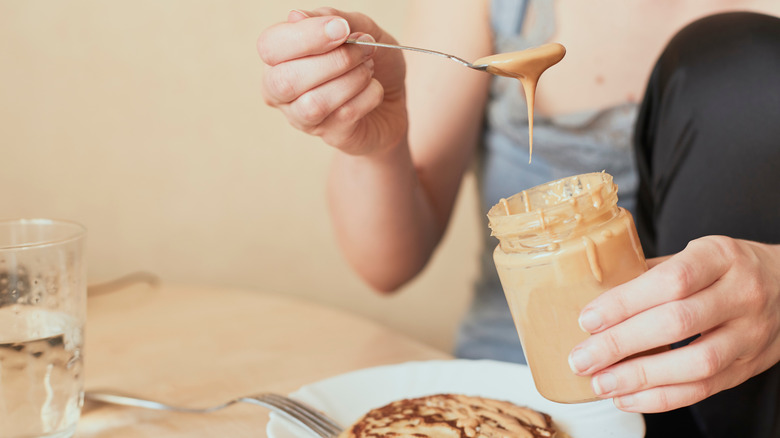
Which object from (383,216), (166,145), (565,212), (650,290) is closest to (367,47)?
(565,212)

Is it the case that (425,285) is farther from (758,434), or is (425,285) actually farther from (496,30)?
(758,434)

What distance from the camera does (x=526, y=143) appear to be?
1396 millimetres

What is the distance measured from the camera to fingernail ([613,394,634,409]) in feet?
2.22

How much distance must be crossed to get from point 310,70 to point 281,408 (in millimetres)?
368

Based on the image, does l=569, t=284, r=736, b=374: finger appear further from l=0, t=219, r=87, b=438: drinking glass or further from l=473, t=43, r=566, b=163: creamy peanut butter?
l=0, t=219, r=87, b=438: drinking glass

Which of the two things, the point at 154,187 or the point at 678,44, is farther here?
the point at 154,187

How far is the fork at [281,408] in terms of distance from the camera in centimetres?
78

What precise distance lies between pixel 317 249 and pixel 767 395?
156 cm

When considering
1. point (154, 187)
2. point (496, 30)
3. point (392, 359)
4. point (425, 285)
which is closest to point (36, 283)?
point (392, 359)

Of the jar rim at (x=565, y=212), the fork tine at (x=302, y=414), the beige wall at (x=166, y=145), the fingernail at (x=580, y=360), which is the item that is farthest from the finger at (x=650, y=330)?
the beige wall at (x=166, y=145)

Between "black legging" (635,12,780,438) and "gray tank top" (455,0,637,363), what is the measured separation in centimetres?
32

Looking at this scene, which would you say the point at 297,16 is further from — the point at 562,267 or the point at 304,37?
the point at 562,267

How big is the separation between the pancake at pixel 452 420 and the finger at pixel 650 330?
0.12 m

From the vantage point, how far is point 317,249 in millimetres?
2303
